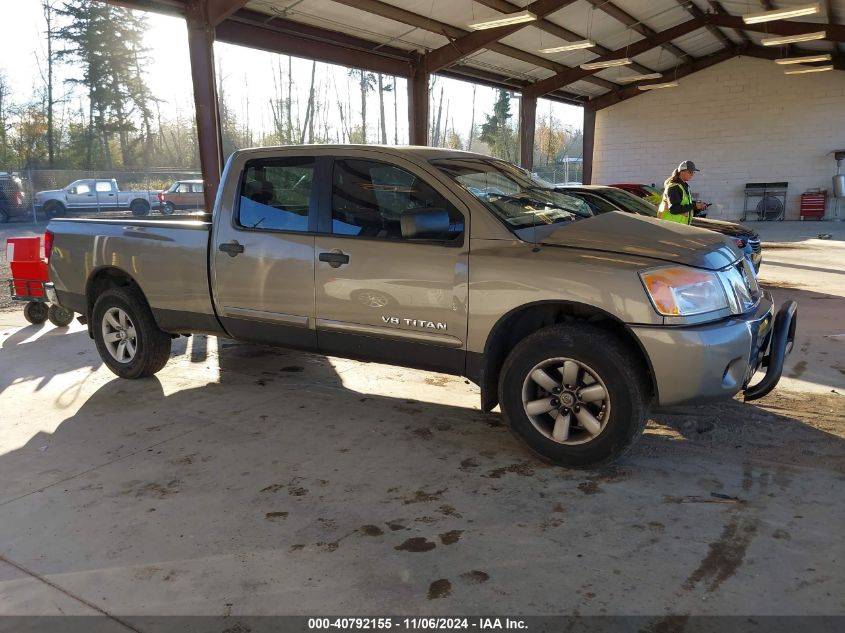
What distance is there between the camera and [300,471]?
370cm

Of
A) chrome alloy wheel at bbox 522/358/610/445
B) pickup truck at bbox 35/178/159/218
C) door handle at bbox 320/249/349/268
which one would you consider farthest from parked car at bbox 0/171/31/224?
chrome alloy wheel at bbox 522/358/610/445

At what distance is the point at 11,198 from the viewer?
80.5ft

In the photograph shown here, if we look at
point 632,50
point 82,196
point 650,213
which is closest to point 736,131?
point 632,50

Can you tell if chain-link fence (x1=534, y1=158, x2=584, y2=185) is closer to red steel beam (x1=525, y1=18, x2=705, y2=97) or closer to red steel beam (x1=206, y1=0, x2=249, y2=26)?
red steel beam (x1=525, y1=18, x2=705, y2=97)

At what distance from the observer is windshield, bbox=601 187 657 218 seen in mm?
9594

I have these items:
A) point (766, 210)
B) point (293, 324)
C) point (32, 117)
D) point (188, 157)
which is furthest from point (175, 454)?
point (188, 157)

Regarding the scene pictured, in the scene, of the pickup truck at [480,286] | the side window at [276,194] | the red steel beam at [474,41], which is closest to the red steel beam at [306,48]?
the red steel beam at [474,41]

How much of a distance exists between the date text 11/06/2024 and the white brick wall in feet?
79.3

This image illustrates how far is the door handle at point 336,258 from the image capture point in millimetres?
4203

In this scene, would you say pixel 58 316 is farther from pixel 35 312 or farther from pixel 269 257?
pixel 269 257

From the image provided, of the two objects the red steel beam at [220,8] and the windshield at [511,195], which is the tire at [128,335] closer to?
the windshield at [511,195]

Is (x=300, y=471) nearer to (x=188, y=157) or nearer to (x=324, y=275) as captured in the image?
(x=324, y=275)

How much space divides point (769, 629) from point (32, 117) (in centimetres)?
4818

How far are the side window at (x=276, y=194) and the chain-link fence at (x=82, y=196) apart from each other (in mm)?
20751
